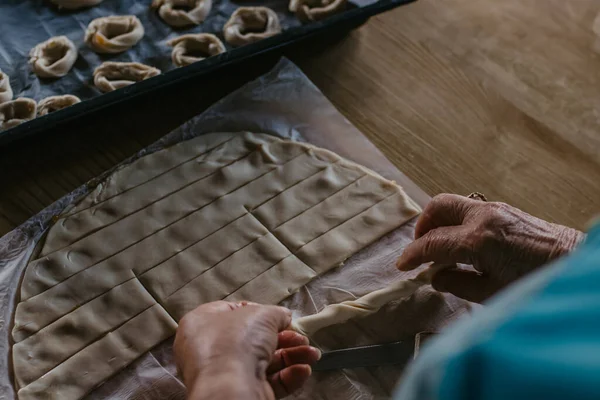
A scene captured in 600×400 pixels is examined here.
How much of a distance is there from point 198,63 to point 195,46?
0.14 m

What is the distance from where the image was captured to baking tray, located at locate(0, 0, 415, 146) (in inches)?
53.8

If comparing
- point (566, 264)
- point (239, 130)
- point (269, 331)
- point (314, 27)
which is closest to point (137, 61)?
point (239, 130)

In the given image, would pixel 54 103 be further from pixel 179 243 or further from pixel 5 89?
pixel 179 243

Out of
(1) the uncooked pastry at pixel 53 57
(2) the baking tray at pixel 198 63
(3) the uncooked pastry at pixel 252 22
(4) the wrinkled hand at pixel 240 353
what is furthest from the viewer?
(3) the uncooked pastry at pixel 252 22

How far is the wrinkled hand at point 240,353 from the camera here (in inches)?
34.2

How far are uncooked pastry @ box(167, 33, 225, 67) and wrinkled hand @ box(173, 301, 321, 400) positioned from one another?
77 cm

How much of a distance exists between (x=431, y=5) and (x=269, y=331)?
1326 mm

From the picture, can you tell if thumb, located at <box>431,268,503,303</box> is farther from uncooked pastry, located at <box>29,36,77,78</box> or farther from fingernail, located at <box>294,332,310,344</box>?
uncooked pastry, located at <box>29,36,77,78</box>

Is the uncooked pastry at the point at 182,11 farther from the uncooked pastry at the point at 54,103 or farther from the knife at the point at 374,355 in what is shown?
the knife at the point at 374,355

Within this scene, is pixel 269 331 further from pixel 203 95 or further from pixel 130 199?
pixel 203 95

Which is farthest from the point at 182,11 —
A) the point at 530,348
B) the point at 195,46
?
the point at 530,348

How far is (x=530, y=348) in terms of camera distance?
335 millimetres

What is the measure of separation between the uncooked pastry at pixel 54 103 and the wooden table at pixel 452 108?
2.2 inches

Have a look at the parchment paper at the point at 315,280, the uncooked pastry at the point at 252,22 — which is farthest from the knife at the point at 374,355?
the uncooked pastry at the point at 252,22
